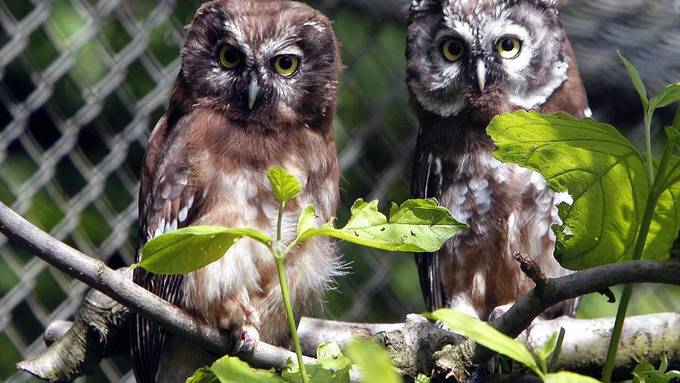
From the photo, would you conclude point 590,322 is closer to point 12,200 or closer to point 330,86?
point 330,86

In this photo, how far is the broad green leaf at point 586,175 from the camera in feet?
2.62

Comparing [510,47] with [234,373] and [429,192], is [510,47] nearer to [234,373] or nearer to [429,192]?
[429,192]

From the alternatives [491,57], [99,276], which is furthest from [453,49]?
[99,276]

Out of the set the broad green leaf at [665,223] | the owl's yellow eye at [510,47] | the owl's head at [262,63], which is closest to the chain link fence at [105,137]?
the owl's yellow eye at [510,47]

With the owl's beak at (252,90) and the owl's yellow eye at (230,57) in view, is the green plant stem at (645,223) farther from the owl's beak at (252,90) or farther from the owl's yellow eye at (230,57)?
the owl's yellow eye at (230,57)

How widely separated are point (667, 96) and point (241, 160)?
1.30 m

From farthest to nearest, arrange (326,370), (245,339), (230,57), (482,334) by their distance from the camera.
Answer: (230,57), (245,339), (326,370), (482,334)

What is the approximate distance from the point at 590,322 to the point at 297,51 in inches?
31.3

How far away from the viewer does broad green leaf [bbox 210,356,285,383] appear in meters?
0.68

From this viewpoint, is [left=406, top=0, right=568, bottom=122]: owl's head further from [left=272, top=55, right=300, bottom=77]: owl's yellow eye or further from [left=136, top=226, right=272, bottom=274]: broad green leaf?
[left=136, top=226, right=272, bottom=274]: broad green leaf

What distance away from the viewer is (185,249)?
0.81 meters

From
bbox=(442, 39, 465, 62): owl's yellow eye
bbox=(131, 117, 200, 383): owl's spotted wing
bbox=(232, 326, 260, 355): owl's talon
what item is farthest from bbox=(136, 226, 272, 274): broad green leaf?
bbox=(442, 39, 465, 62): owl's yellow eye

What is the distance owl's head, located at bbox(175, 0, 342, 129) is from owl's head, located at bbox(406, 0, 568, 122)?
0.29m

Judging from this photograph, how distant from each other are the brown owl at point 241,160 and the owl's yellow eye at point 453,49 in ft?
0.95
